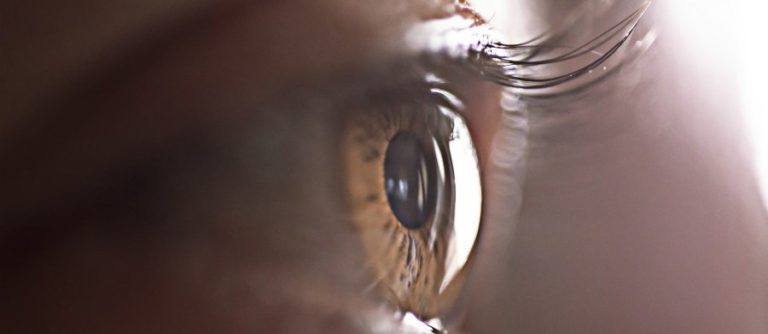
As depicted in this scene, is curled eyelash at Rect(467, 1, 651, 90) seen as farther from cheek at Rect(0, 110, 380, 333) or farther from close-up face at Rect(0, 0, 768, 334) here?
cheek at Rect(0, 110, 380, 333)

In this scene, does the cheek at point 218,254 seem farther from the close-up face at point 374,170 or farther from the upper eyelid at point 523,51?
the upper eyelid at point 523,51

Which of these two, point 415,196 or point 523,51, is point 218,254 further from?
point 523,51

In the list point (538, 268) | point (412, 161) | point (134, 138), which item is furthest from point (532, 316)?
point (134, 138)

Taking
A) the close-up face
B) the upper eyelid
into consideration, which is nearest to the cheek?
the close-up face

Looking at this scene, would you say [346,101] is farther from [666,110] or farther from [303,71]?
[666,110]

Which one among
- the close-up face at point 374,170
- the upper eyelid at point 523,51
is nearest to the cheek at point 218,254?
the close-up face at point 374,170

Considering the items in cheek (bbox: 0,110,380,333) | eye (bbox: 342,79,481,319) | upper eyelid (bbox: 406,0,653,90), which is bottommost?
cheek (bbox: 0,110,380,333)
